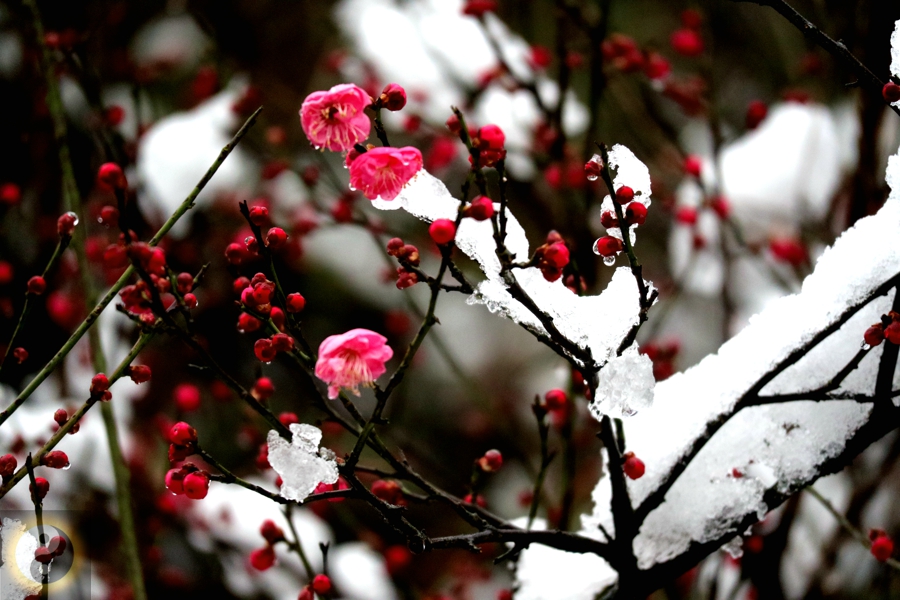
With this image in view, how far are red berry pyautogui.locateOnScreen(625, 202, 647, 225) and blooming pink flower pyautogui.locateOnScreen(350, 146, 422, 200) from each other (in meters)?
0.25

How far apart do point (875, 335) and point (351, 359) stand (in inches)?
24.5

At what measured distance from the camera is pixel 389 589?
8.64 feet

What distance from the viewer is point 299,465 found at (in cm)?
79

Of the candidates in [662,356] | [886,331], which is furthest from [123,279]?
[662,356]

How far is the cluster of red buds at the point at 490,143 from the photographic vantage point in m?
0.78

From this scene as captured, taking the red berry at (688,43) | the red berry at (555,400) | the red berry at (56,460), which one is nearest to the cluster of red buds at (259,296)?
the red berry at (56,460)

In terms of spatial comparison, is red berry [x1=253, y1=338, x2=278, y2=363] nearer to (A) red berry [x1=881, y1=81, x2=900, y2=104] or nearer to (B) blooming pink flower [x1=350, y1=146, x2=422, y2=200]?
(B) blooming pink flower [x1=350, y1=146, x2=422, y2=200]

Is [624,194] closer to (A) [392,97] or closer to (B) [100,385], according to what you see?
(A) [392,97]

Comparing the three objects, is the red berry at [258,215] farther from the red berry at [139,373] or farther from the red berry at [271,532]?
the red berry at [271,532]

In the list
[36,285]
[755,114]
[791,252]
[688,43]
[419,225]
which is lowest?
[36,285]

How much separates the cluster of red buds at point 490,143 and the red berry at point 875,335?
494 millimetres

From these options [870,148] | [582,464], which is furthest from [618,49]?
[582,464]

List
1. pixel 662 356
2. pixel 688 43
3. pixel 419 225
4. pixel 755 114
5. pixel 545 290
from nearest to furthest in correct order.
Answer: pixel 545 290 < pixel 662 356 < pixel 755 114 < pixel 688 43 < pixel 419 225

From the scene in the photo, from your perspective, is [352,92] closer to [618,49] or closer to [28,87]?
[618,49]
